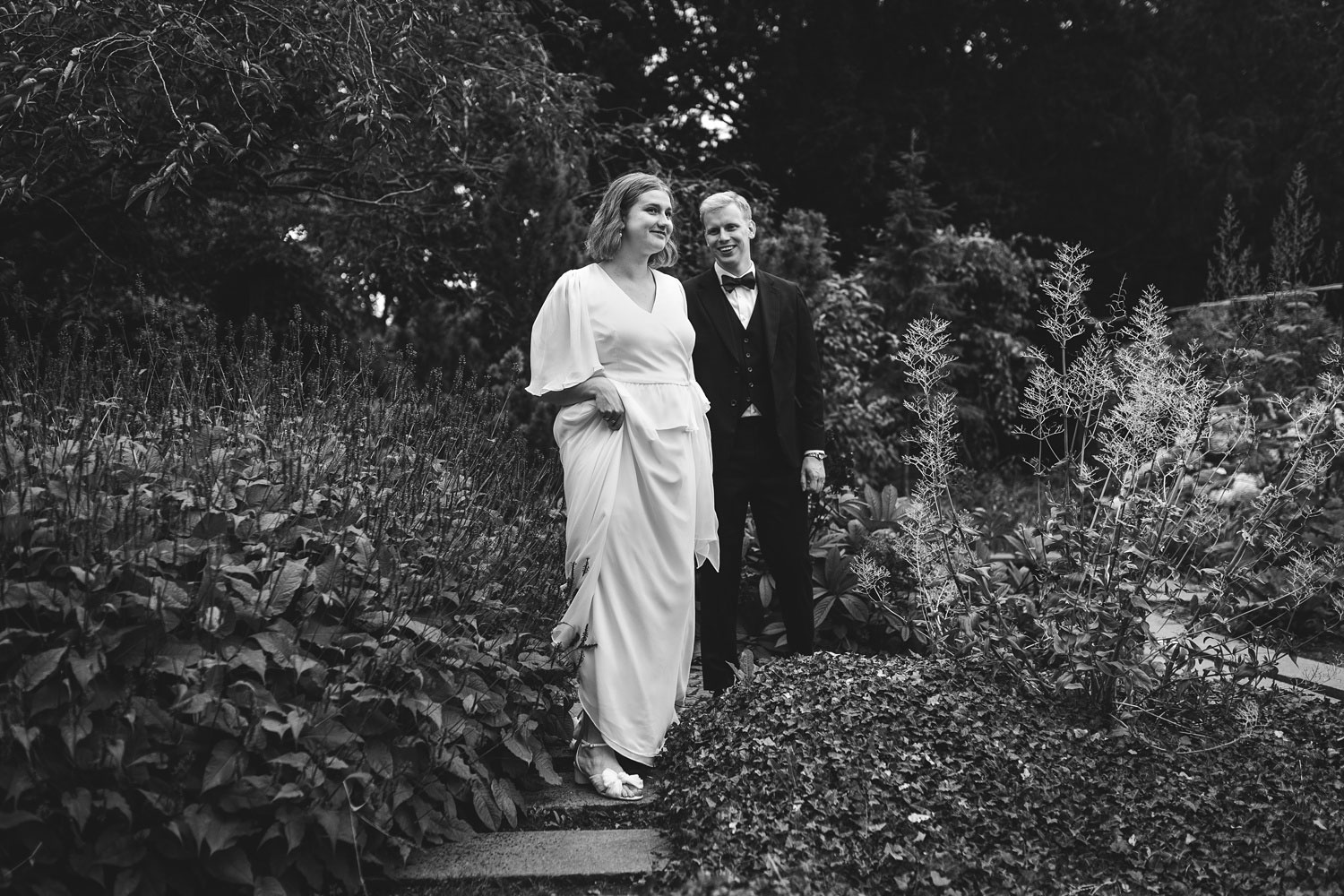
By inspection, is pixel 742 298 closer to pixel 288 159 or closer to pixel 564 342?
pixel 564 342

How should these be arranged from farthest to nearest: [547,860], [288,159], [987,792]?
[288,159] → [987,792] → [547,860]

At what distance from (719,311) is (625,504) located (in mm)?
909

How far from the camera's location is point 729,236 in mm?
3873

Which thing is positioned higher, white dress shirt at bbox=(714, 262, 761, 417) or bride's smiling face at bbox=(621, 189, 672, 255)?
bride's smiling face at bbox=(621, 189, 672, 255)

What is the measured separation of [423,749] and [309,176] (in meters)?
5.60

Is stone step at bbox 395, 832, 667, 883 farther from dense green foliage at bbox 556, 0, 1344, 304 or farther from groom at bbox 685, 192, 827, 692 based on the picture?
dense green foliage at bbox 556, 0, 1344, 304

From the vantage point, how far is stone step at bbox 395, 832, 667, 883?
2.63 metres

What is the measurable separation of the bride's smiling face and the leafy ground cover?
1524 millimetres

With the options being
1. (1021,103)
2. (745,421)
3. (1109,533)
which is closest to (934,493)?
(1109,533)

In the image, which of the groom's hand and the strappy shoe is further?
the groom's hand

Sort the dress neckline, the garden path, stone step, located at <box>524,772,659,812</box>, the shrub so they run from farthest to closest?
the dress neckline
stone step, located at <box>524,772,659,812</box>
the garden path
the shrub

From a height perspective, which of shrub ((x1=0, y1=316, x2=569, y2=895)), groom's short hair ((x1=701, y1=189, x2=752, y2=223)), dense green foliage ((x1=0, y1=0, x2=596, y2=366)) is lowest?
shrub ((x1=0, y1=316, x2=569, y2=895))

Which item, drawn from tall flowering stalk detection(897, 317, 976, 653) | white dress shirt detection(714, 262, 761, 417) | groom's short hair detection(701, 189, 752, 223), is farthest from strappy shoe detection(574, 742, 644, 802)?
groom's short hair detection(701, 189, 752, 223)

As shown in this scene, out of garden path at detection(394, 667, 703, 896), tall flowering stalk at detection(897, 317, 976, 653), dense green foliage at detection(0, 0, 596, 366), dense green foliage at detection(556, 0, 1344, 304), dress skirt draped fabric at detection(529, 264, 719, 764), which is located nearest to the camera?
garden path at detection(394, 667, 703, 896)
